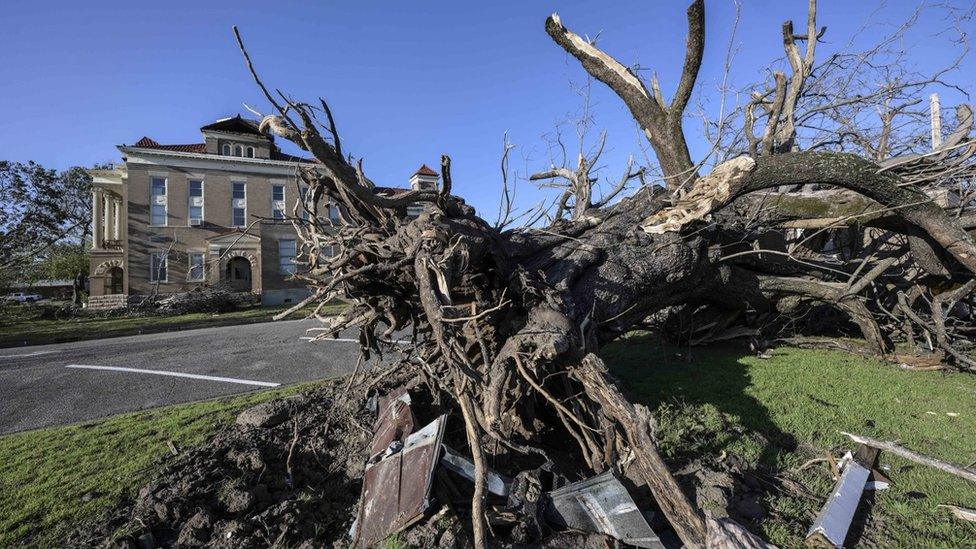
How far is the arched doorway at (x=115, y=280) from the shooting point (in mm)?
24781

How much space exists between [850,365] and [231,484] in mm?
6848

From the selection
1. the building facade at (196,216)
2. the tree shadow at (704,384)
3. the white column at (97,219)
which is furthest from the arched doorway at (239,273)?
the tree shadow at (704,384)

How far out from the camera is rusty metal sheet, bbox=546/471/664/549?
2084 millimetres

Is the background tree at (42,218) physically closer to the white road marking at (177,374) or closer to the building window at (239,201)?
the building window at (239,201)

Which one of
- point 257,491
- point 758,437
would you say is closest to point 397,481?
point 257,491

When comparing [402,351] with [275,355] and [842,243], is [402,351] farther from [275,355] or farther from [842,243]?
[842,243]

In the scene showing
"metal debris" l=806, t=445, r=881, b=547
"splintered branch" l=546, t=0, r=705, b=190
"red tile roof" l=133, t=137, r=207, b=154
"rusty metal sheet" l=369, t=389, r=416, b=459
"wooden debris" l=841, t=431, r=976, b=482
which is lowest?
"metal debris" l=806, t=445, r=881, b=547

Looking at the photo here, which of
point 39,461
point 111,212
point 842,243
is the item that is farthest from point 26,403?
point 111,212

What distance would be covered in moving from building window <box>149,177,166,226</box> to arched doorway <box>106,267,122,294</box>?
213 inches

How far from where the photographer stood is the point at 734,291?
→ 19.2 feet

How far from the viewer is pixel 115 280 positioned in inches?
1011

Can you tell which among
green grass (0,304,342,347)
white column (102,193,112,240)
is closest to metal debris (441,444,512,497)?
green grass (0,304,342,347)

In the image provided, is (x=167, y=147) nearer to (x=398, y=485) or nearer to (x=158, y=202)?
(x=158, y=202)

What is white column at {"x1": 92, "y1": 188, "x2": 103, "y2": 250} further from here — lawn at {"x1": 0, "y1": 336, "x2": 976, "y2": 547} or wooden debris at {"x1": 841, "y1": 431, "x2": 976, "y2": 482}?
wooden debris at {"x1": 841, "y1": 431, "x2": 976, "y2": 482}
